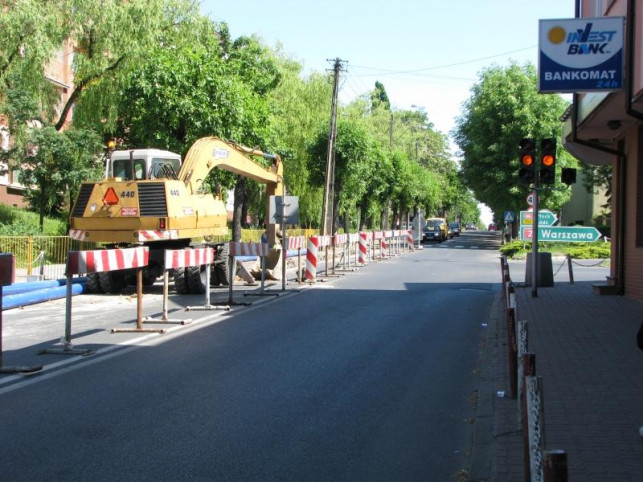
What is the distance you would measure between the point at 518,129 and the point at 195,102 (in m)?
26.1

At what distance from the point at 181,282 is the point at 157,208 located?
231 cm

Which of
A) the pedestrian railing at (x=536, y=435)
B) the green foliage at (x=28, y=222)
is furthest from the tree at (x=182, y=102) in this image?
the pedestrian railing at (x=536, y=435)

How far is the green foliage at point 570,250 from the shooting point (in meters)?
32.0

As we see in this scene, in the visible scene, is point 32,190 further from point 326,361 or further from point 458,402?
point 458,402

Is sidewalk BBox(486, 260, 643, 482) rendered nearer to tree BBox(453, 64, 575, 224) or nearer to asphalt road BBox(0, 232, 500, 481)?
A: asphalt road BBox(0, 232, 500, 481)

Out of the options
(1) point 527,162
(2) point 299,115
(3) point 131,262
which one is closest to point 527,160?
(1) point 527,162

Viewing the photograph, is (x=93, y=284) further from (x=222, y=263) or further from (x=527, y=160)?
(x=527, y=160)

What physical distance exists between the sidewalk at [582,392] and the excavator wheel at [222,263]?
7852mm

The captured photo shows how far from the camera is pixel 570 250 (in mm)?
32500

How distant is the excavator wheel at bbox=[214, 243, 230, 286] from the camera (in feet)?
60.7

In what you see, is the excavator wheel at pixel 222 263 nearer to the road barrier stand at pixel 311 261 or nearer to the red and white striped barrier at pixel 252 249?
the red and white striped barrier at pixel 252 249

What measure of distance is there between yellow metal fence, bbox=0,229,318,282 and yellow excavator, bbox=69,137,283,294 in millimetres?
3199

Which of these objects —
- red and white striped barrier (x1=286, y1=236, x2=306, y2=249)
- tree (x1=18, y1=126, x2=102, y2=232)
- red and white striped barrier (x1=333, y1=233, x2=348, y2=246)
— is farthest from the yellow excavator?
tree (x1=18, y1=126, x2=102, y2=232)

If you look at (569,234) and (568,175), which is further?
(569,234)
